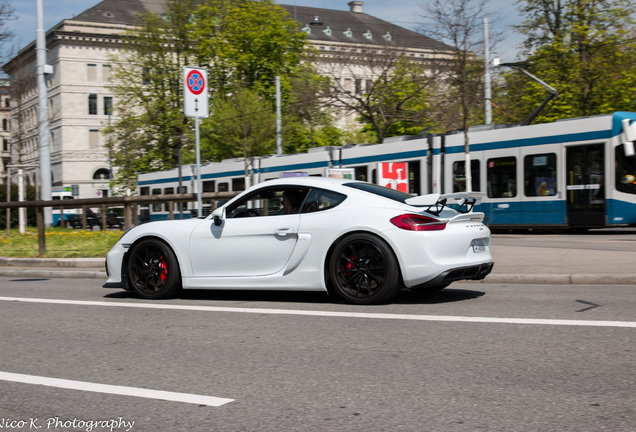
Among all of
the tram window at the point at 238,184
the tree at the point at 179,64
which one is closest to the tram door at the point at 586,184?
the tram window at the point at 238,184

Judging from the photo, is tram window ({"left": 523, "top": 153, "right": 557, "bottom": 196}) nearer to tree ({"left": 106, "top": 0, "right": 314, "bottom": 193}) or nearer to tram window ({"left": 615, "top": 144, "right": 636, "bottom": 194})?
tram window ({"left": 615, "top": 144, "right": 636, "bottom": 194})

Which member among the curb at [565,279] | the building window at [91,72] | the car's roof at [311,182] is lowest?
the curb at [565,279]

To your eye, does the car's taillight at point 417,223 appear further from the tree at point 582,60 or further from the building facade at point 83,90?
the building facade at point 83,90

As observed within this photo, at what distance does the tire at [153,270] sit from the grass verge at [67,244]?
233 inches

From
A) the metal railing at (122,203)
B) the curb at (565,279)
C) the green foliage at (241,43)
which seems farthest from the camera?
the green foliage at (241,43)

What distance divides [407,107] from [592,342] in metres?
34.1

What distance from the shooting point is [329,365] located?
16.1 ft

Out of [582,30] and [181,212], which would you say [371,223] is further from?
[582,30]

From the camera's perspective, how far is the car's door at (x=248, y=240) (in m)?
7.83

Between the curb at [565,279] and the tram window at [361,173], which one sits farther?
the tram window at [361,173]

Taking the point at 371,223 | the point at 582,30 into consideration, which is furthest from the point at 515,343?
the point at 582,30

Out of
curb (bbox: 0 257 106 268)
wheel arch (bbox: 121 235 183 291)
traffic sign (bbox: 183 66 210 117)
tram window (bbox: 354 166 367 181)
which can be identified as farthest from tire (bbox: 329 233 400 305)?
tram window (bbox: 354 166 367 181)

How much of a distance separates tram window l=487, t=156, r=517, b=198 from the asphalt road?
46.9ft

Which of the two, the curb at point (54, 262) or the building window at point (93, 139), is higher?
the building window at point (93, 139)
